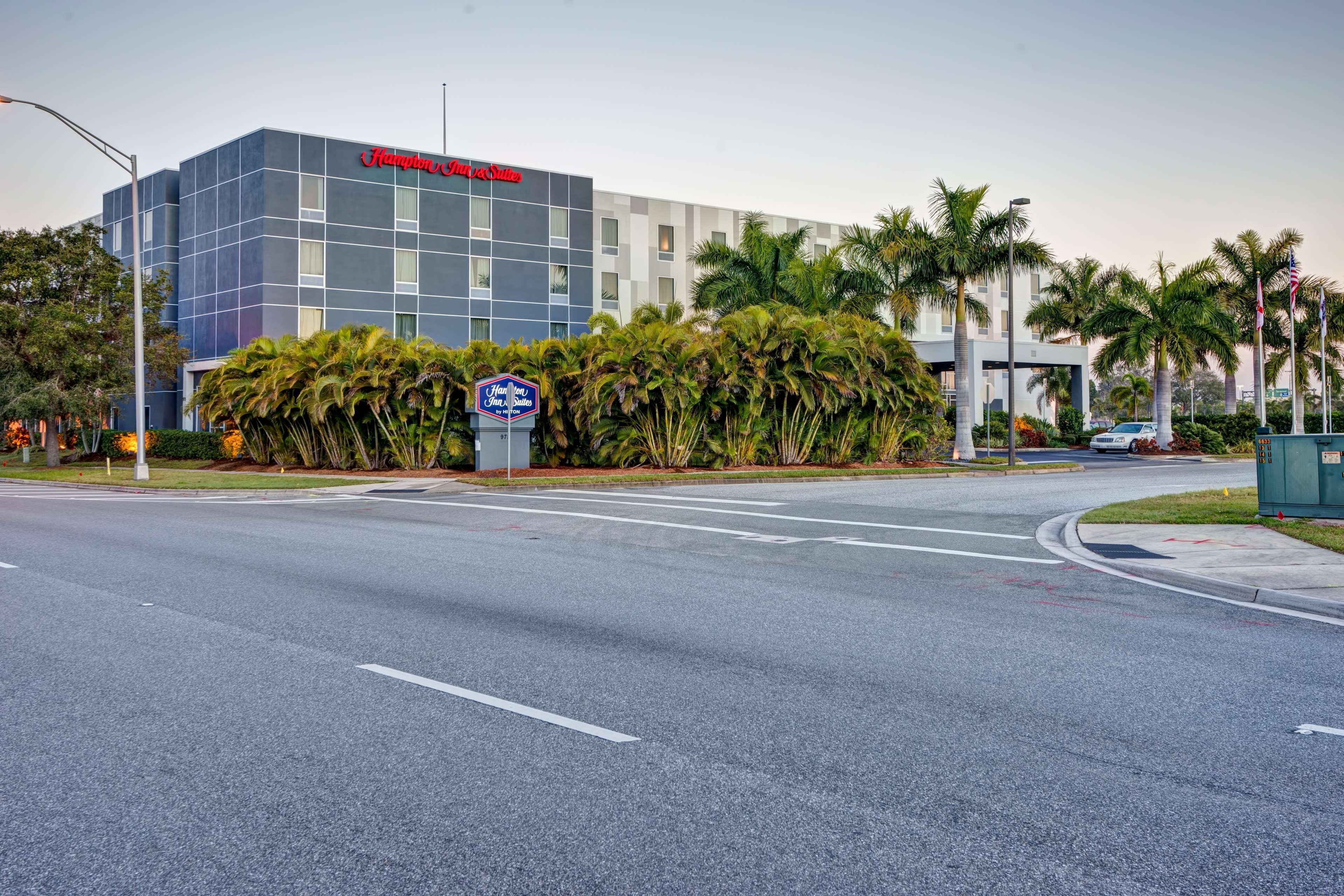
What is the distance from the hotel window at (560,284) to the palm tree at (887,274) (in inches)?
595

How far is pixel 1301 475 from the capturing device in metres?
14.3

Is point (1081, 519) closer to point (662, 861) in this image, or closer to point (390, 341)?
point (662, 861)

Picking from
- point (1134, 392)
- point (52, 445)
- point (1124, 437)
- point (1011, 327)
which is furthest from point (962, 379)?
point (1134, 392)

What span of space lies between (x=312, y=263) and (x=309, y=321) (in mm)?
2451

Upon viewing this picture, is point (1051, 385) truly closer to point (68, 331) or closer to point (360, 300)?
point (360, 300)

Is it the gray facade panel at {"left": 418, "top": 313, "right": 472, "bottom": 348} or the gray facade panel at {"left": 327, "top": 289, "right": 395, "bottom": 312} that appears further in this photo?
the gray facade panel at {"left": 418, "top": 313, "right": 472, "bottom": 348}

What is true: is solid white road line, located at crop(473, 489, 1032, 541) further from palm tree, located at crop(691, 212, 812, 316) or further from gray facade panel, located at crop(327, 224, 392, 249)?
gray facade panel, located at crop(327, 224, 392, 249)

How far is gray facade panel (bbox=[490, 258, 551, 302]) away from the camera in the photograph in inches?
1838

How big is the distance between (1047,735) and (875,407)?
28009 millimetres

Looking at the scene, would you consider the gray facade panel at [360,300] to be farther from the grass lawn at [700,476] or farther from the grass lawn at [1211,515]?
the grass lawn at [1211,515]

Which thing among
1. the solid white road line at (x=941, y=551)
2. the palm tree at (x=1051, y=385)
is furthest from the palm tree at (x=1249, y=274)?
the solid white road line at (x=941, y=551)

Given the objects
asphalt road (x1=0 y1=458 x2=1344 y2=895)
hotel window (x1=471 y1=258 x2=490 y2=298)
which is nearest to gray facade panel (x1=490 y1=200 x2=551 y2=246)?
hotel window (x1=471 y1=258 x2=490 y2=298)

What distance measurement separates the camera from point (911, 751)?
488 cm

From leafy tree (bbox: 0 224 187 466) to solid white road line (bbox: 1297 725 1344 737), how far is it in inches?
1499
